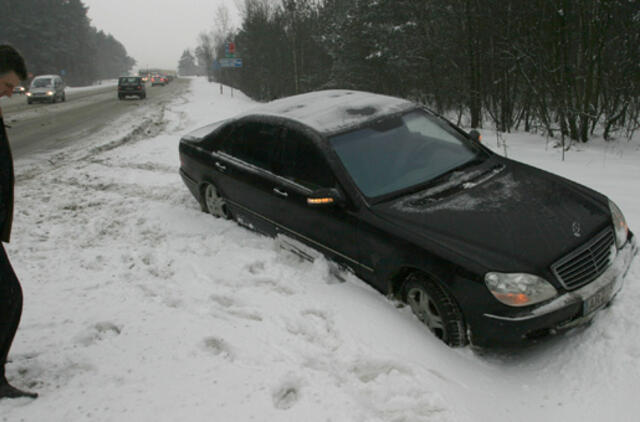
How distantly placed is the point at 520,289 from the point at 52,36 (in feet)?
246

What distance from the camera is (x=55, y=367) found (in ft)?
9.83

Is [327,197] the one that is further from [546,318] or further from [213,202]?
[213,202]

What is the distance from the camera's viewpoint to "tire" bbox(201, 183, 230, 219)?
5.72 metres

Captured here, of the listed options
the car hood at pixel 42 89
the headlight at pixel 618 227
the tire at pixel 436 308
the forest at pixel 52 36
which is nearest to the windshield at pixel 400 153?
the tire at pixel 436 308

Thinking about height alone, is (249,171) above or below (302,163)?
below

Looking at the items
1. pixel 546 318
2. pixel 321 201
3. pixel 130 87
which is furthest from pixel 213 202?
pixel 130 87

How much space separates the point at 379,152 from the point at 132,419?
2665 millimetres

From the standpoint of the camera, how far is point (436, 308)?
3.24m

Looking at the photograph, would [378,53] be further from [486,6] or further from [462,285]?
[462,285]

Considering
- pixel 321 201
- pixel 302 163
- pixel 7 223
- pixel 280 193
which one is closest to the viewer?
pixel 7 223

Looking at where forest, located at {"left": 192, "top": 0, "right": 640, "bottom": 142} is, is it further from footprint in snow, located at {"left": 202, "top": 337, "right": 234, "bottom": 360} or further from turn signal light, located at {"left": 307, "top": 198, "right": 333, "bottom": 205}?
footprint in snow, located at {"left": 202, "top": 337, "right": 234, "bottom": 360}

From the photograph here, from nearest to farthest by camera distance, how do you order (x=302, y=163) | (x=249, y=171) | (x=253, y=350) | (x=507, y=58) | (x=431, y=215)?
(x=253, y=350) < (x=431, y=215) < (x=302, y=163) < (x=249, y=171) < (x=507, y=58)

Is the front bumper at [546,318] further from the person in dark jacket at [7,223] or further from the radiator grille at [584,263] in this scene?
the person in dark jacket at [7,223]

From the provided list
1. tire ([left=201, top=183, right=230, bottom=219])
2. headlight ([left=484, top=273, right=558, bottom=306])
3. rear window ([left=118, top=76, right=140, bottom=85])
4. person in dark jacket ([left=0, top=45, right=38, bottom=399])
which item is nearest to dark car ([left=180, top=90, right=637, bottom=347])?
headlight ([left=484, top=273, right=558, bottom=306])
